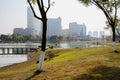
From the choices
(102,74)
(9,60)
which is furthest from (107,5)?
(9,60)

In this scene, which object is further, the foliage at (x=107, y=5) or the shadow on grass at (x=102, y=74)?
the foliage at (x=107, y=5)

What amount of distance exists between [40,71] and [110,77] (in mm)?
7191

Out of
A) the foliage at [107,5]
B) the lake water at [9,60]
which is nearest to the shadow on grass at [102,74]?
the foliage at [107,5]

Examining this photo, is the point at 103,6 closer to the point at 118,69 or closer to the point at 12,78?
the point at 118,69

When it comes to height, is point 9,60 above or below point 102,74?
below

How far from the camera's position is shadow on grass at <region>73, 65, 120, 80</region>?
19.7m

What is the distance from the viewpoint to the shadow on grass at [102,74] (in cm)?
1973

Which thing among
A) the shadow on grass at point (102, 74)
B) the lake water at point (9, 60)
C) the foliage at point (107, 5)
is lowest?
the lake water at point (9, 60)

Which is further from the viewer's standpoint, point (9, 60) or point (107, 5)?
point (9, 60)

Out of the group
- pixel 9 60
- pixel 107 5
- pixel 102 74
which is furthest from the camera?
pixel 9 60

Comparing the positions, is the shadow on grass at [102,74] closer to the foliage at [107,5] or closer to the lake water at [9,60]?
the foliage at [107,5]

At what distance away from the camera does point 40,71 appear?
24203 millimetres

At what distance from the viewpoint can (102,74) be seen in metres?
20.8

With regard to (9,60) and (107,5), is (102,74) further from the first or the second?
(9,60)
